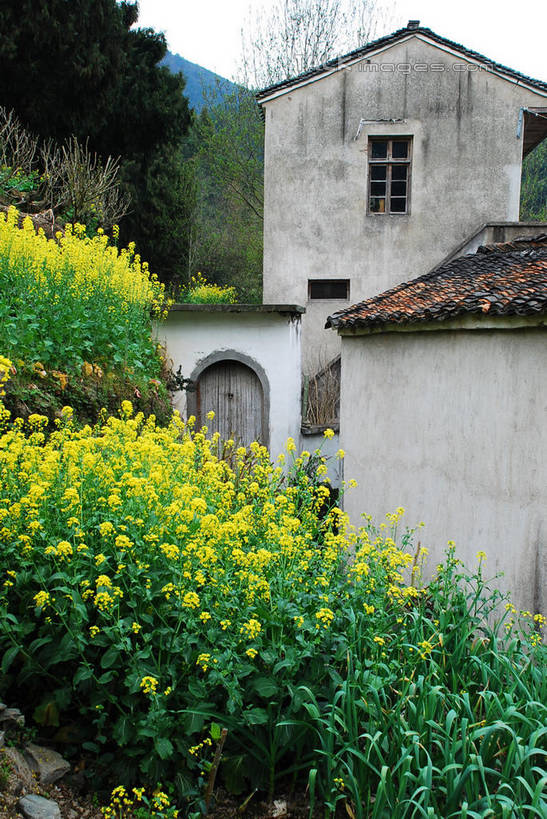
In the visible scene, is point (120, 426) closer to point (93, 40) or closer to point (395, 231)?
→ point (395, 231)

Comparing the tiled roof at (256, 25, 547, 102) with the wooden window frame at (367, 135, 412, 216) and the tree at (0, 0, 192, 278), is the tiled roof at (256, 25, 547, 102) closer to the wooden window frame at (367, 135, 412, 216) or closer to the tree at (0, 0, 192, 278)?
the wooden window frame at (367, 135, 412, 216)

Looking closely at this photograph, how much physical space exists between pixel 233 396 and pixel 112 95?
784 centimetres

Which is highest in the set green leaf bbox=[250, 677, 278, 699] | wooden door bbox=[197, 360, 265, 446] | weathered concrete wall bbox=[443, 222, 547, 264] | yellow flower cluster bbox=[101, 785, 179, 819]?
weathered concrete wall bbox=[443, 222, 547, 264]

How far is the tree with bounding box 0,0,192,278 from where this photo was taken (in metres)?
13.0

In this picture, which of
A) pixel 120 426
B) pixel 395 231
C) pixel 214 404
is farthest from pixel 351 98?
pixel 120 426

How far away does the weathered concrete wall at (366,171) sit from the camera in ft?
45.2

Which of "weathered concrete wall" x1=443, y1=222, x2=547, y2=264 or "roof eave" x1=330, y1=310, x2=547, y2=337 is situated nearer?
"roof eave" x1=330, y1=310, x2=547, y2=337

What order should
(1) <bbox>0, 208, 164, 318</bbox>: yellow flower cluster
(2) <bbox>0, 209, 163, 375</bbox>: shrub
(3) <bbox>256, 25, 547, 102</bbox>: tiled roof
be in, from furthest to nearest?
(3) <bbox>256, 25, 547, 102</bbox>: tiled roof, (1) <bbox>0, 208, 164, 318</bbox>: yellow flower cluster, (2) <bbox>0, 209, 163, 375</bbox>: shrub

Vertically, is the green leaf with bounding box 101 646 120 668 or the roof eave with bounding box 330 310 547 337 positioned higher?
the roof eave with bounding box 330 310 547 337

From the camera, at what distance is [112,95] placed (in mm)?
14297

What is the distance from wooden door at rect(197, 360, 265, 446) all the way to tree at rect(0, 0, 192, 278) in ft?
19.1

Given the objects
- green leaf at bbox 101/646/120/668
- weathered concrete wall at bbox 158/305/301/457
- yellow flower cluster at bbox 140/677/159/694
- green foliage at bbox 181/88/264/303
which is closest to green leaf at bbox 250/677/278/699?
yellow flower cluster at bbox 140/677/159/694

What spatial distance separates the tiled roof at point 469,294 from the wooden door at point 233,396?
2871 mm

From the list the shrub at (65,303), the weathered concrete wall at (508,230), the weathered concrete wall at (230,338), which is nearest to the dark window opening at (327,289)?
the weathered concrete wall at (508,230)
